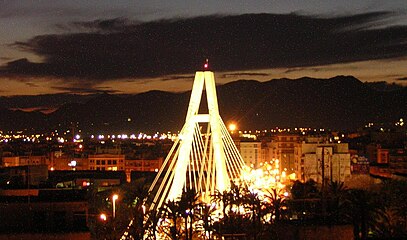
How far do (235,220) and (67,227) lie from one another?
10.6 feet

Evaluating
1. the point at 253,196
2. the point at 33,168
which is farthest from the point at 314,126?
the point at 253,196

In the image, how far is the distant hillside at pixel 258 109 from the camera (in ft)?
290

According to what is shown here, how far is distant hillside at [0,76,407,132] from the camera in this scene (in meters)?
88.4

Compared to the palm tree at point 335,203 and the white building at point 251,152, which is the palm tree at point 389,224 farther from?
the white building at point 251,152

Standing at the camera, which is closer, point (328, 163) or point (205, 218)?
point (205, 218)

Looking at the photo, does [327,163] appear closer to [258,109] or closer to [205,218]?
[205,218]

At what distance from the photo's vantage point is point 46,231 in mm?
11484

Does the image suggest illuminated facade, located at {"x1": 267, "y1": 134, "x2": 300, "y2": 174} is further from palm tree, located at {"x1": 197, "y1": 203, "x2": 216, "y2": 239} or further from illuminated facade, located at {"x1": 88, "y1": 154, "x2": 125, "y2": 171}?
palm tree, located at {"x1": 197, "y1": 203, "x2": 216, "y2": 239}

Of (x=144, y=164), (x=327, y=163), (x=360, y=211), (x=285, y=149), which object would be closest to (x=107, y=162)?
(x=144, y=164)

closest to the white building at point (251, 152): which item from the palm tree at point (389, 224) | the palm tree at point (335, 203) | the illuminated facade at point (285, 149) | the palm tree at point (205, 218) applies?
the illuminated facade at point (285, 149)

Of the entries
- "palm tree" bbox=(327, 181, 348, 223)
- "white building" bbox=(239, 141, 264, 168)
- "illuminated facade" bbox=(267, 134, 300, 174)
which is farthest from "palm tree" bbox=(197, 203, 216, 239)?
"white building" bbox=(239, 141, 264, 168)

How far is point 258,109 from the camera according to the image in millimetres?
89812

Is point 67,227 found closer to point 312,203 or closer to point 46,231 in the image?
point 46,231

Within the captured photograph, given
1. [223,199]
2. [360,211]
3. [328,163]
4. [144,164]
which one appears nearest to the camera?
[360,211]
